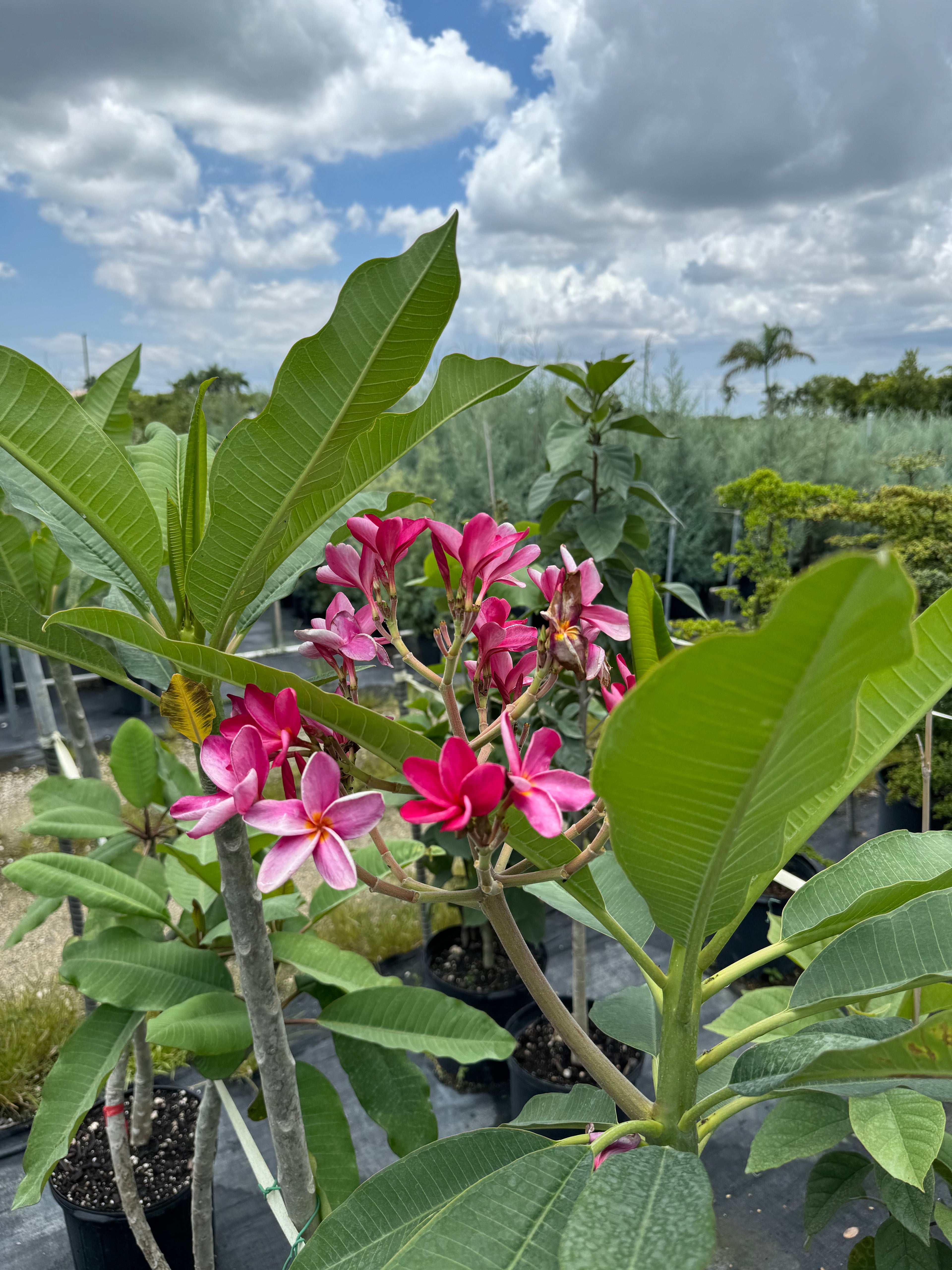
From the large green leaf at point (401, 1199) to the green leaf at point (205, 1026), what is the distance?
1.44 feet

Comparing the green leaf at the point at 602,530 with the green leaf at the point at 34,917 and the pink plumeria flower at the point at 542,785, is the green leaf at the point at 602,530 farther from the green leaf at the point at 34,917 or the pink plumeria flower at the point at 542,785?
the pink plumeria flower at the point at 542,785

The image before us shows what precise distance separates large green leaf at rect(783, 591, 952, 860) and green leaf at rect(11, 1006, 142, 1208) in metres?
0.99

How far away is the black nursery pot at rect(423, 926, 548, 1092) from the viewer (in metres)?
2.04

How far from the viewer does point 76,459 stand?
0.63m

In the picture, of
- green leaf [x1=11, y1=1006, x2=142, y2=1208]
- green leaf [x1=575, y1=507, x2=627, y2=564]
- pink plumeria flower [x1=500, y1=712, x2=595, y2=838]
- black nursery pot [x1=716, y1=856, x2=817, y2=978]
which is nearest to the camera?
pink plumeria flower [x1=500, y1=712, x2=595, y2=838]

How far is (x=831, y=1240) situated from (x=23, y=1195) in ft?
4.65

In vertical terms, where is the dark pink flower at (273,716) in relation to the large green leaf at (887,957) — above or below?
above

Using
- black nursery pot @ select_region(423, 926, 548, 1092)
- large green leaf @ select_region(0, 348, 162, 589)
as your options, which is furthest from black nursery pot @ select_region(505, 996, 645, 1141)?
large green leaf @ select_region(0, 348, 162, 589)

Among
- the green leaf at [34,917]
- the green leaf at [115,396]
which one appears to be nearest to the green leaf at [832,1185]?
the green leaf at [34,917]

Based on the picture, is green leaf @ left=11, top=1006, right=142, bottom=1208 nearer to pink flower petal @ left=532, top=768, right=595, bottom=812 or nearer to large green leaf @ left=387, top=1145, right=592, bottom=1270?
large green leaf @ left=387, top=1145, right=592, bottom=1270

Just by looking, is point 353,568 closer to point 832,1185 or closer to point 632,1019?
point 632,1019

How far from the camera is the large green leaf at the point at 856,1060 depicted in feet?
1.57

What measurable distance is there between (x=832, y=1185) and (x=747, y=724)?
1072 mm

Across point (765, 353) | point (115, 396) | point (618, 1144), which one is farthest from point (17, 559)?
point (765, 353)
